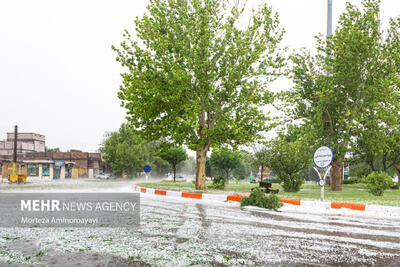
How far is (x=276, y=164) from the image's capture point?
70.0ft

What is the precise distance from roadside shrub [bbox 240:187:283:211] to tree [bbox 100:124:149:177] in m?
56.6

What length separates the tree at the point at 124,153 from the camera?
71125mm

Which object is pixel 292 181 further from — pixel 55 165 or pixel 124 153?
pixel 124 153

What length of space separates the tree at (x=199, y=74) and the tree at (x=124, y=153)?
156ft

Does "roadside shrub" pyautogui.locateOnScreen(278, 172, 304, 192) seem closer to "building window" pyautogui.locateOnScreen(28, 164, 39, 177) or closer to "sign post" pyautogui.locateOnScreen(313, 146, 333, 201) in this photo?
"sign post" pyautogui.locateOnScreen(313, 146, 333, 201)

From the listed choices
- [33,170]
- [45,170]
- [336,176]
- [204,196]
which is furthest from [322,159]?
[33,170]

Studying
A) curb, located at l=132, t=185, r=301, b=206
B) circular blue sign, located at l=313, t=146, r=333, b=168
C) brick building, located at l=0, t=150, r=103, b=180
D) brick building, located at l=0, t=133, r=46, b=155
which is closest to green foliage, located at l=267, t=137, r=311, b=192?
curb, located at l=132, t=185, r=301, b=206

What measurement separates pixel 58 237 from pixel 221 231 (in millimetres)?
3005

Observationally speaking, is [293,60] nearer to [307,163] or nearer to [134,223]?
[307,163]

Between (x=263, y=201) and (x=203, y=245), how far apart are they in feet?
22.9

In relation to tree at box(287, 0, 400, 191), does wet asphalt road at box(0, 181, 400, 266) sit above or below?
below

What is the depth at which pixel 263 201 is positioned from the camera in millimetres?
12234

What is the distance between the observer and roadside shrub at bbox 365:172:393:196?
58.6 feet

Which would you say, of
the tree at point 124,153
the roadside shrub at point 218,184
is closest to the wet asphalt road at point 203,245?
the roadside shrub at point 218,184
